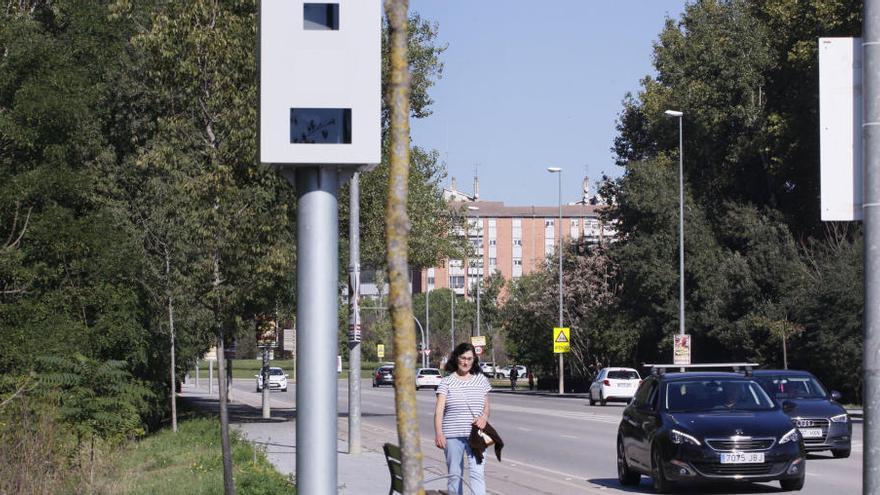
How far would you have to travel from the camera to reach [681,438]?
16.8 metres

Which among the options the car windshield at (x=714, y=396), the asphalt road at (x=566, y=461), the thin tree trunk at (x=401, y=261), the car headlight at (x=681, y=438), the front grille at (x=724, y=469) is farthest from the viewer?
the asphalt road at (x=566, y=461)

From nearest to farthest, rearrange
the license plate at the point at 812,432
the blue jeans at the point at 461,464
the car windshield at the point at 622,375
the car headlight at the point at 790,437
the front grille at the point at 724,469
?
1. the blue jeans at the point at 461,464
2. the front grille at the point at 724,469
3. the car headlight at the point at 790,437
4. the license plate at the point at 812,432
5. the car windshield at the point at 622,375

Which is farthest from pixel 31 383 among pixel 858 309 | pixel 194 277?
pixel 858 309

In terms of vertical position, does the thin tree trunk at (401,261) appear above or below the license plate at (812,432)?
above

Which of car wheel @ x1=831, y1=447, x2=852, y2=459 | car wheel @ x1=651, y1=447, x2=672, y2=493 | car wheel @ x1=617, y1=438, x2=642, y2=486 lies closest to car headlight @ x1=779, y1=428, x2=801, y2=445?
car wheel @ x1=651, y1=447, x2=672, y2=493

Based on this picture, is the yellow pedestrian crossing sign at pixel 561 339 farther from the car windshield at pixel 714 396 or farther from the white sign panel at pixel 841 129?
the white sign panel at pixel 841 129

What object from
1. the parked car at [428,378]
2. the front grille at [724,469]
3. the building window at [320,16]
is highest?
the building window at [320,16]

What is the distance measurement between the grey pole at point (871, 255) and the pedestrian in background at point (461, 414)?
6787 millimetres

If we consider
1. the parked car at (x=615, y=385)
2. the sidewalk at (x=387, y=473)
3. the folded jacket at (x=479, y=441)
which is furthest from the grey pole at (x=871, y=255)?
the parked car at (x=615, y=385)

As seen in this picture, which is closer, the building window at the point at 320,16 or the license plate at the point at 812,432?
the building window at the point at 320,16

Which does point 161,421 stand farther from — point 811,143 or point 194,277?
point 811,143

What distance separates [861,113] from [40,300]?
23770 mm

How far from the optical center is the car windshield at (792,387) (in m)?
23.8

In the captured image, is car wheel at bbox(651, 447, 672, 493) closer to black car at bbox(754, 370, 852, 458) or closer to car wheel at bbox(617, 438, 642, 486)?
car wheel at bbox(617, 438, 642, 486)
